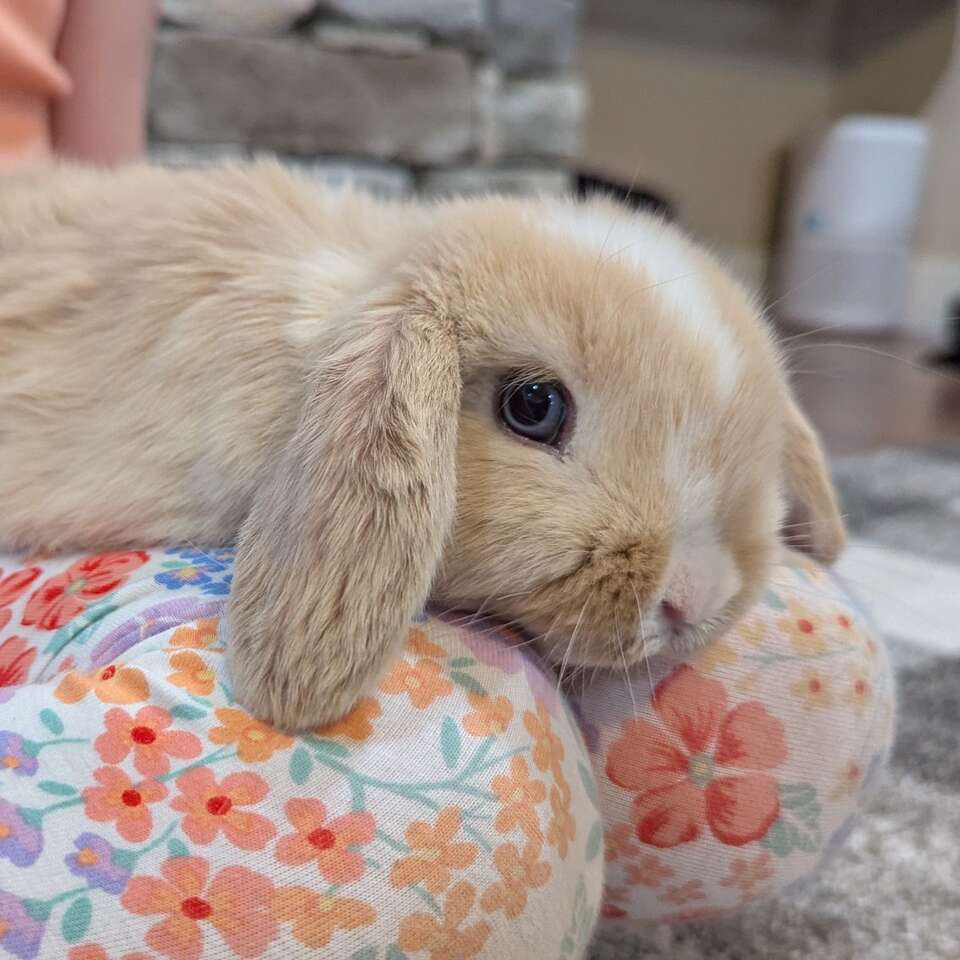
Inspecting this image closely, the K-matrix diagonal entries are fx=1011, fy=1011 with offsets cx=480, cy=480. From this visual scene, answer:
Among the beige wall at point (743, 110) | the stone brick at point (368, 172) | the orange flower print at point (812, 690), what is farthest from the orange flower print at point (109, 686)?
the beige wall at point (743, 110)

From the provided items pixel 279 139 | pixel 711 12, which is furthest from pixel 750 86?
pixel 279 139

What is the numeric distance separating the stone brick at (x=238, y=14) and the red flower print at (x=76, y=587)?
1.57 meters

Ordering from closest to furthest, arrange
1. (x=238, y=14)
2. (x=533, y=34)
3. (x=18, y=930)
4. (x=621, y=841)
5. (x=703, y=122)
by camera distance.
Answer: (x=18, y=930)
(x=621, y=841)
(x=238, y=14)
(x=533, y=34)
(x=703, y=122)

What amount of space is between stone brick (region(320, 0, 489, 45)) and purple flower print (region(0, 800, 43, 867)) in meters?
1.85

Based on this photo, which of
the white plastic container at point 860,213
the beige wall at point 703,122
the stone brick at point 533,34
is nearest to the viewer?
the stone brick at point 533,34

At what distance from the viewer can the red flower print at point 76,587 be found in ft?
2.02

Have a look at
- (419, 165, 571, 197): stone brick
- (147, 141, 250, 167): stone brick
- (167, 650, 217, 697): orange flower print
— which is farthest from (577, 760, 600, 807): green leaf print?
(419, 165, 571, 197): stone brick

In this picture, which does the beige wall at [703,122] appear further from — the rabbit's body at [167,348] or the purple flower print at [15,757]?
the purple flower print at [15,757]

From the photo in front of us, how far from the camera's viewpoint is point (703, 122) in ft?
13.3

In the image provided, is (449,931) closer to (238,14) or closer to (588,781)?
(588,781)

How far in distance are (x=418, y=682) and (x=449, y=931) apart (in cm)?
13

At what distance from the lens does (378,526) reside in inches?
20.7

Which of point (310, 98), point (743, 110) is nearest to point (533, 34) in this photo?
point (310, 98)

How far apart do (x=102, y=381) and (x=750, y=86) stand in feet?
12.9
